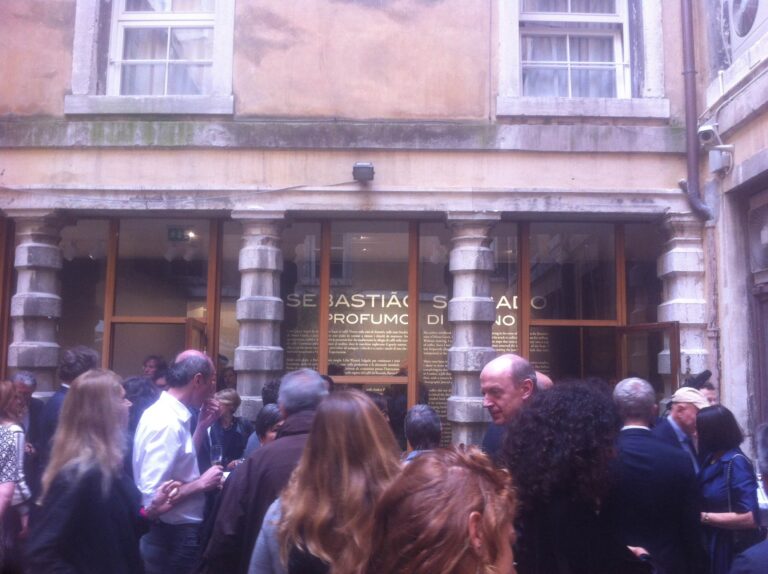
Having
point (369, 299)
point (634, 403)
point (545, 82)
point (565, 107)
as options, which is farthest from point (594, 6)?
point (634, 403)

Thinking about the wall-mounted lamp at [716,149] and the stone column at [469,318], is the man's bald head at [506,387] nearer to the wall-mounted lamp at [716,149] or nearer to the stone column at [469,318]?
the stone column at [469,318]

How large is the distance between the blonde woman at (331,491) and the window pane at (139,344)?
5959mm

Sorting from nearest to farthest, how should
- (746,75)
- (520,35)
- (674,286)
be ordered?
1. (746,75)
2. (674,286)
3. (520,35)

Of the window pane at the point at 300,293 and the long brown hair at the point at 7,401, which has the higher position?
the window pane at the point at 300,293

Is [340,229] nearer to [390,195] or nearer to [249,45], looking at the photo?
[390,195]

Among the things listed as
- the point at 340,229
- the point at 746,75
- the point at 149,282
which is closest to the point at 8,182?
the point at 149,282

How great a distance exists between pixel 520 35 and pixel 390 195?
2.37 meters

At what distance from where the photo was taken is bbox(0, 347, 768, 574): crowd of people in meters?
1.72

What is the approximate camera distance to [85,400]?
11.1ft

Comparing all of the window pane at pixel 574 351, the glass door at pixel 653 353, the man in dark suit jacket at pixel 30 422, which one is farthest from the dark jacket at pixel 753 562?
the window pane at pixel 574 351

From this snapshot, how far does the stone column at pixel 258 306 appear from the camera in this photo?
24.7 feet

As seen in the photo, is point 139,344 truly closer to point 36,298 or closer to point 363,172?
point 36,298

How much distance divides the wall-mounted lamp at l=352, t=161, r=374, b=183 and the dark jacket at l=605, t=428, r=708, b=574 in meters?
4.84

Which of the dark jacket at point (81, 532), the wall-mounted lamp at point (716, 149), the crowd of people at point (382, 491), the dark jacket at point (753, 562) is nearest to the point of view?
the crowd of people at point (382, 491)
